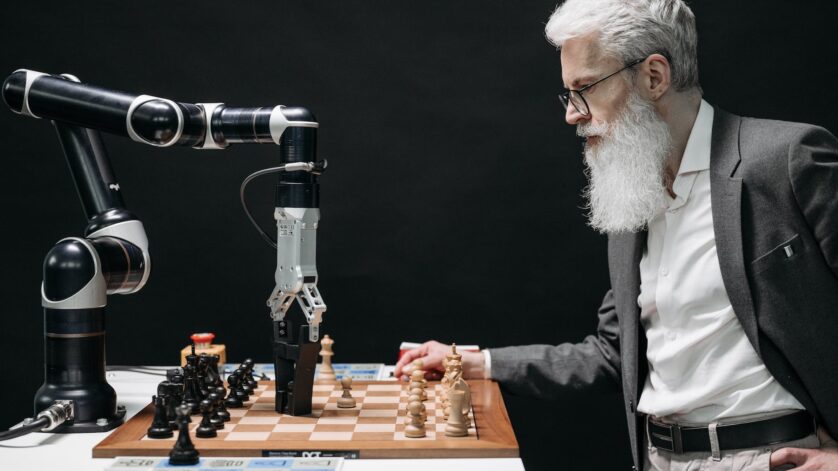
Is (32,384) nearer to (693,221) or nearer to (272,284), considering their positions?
(272,284)

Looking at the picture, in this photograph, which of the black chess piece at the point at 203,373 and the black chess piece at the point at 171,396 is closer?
the black chess piece at the point at 171,396

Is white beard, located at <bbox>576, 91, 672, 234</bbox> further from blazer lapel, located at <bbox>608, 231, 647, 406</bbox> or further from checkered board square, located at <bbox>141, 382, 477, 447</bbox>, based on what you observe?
checkered board square, located at <bbox>141, 382, 477, 447</bbox>

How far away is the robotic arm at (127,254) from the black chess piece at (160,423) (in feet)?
0.75

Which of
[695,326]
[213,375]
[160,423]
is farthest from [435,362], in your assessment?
[160,423]

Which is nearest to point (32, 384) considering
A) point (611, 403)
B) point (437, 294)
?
point (437, 294)

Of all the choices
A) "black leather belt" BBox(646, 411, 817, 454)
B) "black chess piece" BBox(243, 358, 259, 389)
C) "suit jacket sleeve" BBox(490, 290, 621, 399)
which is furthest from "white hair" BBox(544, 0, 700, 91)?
"black chess piece" BBox(243, 358, 259, 389)

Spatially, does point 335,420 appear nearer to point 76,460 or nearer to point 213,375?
point 213,375

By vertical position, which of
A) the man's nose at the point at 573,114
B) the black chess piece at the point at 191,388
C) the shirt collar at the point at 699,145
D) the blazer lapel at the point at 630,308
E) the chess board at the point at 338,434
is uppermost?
the man's nose at the point at 573,114

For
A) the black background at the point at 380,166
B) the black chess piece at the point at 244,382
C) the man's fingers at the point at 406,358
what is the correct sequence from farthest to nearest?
the black background at the point at 380,166 → the man's fingers at the point at 406,358 → the black chess piece at the point at 244,382

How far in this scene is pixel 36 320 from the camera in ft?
13.0

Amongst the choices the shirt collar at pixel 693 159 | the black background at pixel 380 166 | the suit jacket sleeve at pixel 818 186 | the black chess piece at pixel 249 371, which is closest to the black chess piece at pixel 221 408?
the black chess piece at pixel 249 371

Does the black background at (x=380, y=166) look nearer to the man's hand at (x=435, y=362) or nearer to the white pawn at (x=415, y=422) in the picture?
the man's hand at (x=435, y=362)

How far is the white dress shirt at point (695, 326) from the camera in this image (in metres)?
2.19

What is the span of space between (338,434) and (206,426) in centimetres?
30
